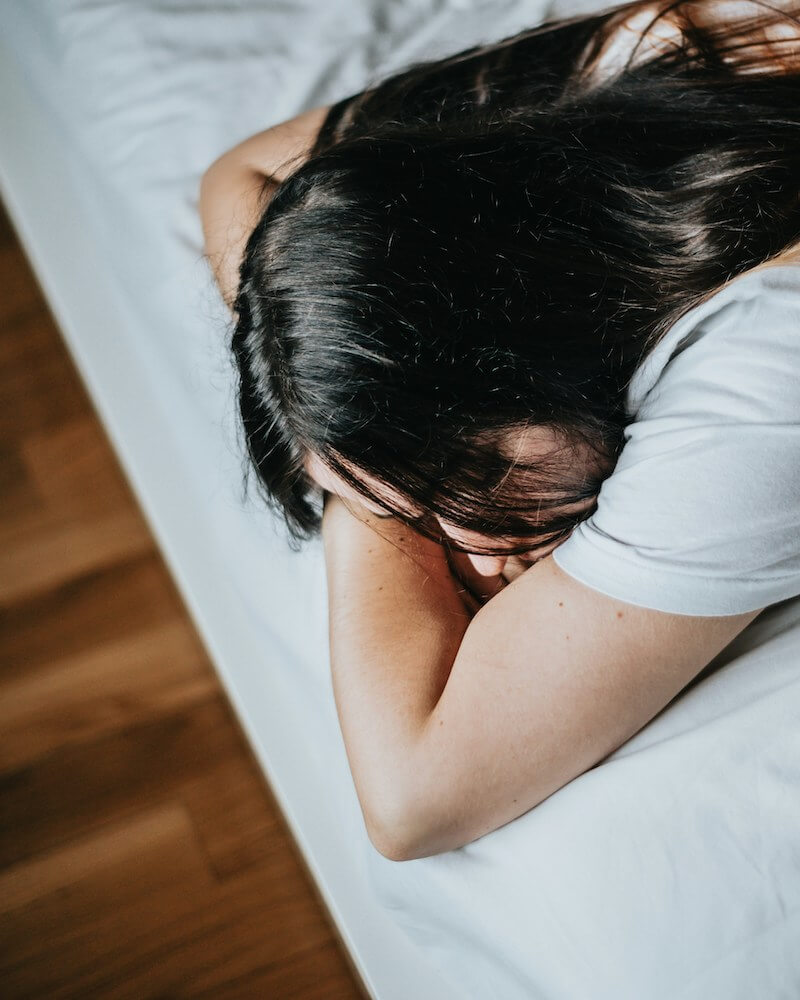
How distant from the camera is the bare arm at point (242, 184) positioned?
0.73 meters

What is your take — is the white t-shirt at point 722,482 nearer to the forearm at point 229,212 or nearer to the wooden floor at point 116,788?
the forearm at point 229,212

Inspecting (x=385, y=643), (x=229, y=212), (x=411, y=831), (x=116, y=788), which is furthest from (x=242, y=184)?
(x=116, y=788)

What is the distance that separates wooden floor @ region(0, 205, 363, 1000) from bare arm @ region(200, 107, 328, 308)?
560mm

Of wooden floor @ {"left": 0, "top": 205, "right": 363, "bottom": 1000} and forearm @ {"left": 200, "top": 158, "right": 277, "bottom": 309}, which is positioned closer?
forearm @ {"left": 200, "top": 158, "right": 277, "bottom": 309}

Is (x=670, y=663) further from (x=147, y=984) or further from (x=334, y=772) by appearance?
(x=147, y=984)

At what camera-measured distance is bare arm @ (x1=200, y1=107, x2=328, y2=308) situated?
0.73 meters

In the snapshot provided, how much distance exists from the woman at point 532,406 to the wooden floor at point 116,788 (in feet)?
1.59

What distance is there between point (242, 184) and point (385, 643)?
0.43 meters

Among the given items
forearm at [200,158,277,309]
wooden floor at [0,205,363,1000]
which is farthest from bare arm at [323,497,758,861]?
wooden floor at [0,205,363,1000]

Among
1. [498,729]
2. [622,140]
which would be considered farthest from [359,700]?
[622,140]

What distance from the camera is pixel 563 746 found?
54 cm

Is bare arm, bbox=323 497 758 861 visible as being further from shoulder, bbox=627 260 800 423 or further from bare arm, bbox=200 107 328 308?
bare arm, bbox=200 107 328 308

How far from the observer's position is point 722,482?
0.50 metres

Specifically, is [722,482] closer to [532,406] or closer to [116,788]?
[532,406]
